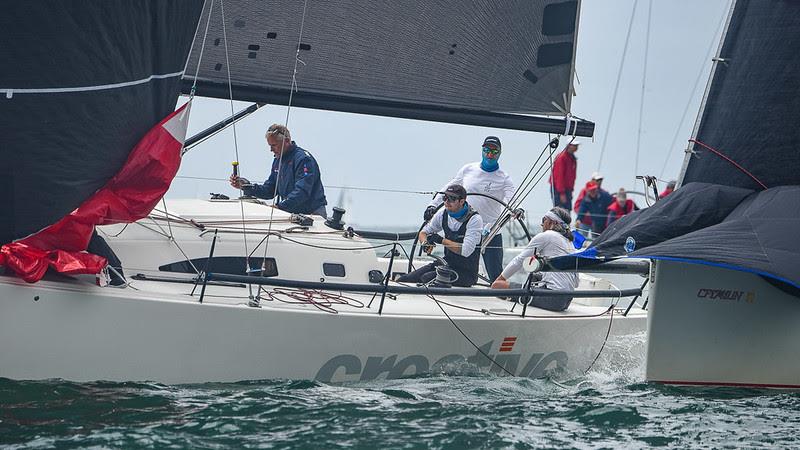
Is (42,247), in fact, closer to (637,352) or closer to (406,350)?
(406,350)

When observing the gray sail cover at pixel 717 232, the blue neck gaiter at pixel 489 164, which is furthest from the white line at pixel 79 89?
the blue neck gaiter at pixel 489 164

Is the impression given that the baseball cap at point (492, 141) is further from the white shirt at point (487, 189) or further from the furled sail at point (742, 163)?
the furled sail at point (742, 163)

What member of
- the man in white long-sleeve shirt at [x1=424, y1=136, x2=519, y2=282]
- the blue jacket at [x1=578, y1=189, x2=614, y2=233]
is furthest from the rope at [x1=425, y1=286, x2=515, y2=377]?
the blue jacket at [x1=578, y1=189, x2=614, y2=233]

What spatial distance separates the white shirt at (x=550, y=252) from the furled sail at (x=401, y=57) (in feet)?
2.71

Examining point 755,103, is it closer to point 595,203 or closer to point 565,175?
point 565,175

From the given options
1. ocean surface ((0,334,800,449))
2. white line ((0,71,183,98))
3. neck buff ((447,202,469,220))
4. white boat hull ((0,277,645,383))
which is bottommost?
ocean surface ((0,334,800,449))

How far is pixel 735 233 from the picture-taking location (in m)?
6.99

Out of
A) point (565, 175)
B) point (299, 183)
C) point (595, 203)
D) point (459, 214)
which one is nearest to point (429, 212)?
point (459, 214)

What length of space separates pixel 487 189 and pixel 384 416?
3479 millimetres

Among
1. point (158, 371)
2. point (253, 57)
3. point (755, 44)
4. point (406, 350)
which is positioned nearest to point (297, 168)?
point (253, 57)

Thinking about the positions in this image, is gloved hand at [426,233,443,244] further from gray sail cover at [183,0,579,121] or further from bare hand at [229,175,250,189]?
bare hand at [229,175,250,189]

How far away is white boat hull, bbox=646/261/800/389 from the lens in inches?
289

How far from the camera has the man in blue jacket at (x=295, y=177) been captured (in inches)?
339

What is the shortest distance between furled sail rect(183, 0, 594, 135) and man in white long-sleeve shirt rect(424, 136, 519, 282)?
0.90 meters
